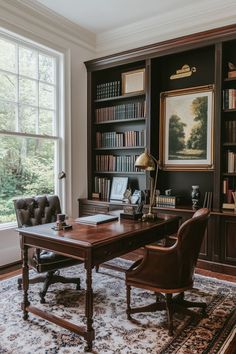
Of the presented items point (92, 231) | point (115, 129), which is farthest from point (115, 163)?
point (92, 231)

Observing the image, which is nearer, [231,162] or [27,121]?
[231,162]

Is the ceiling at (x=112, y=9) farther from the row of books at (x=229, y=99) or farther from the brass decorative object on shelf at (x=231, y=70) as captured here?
the row of books at (x=229, y=99)

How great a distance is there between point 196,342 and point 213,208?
1865mm

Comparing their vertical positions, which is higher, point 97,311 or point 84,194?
point 84,194

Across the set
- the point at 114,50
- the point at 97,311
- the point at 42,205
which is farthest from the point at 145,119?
the point at 97,311

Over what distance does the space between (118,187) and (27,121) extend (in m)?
1.62

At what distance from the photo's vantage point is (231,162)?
11.9 feet

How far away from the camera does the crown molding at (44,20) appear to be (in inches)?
141

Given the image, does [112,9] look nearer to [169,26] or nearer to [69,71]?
[169,26]

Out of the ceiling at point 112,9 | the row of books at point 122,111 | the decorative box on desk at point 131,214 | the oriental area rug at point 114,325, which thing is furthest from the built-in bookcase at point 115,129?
the oriental area rug at point 114,325

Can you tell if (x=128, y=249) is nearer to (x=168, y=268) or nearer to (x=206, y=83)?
(x=168, y=268)

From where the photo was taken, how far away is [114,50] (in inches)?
185

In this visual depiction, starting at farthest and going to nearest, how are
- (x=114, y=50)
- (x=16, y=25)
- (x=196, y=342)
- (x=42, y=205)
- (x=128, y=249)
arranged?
(x=114, y=50) → (x=16, y=25) → (x=42, y=205) → (x=128, y=249) → (x=196, y=342)

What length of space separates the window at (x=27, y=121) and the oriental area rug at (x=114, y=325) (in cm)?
139
